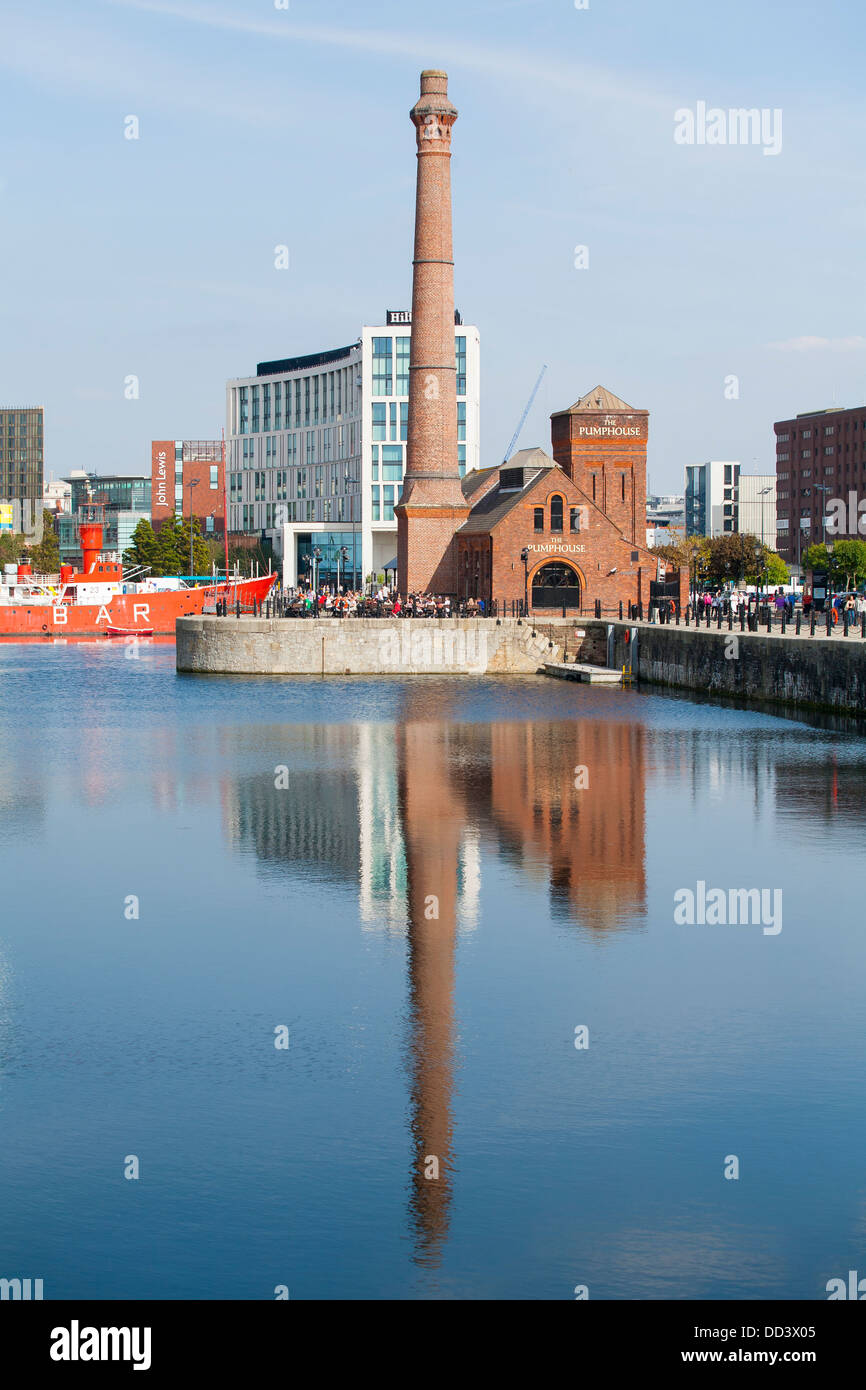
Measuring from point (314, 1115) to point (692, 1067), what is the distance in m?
3.82

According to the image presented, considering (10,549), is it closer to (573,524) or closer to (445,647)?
(573,524)

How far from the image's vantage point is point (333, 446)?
500 ft

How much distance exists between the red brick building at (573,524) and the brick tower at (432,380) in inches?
55.9

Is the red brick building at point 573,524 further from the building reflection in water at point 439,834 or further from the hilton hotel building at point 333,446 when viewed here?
the hilton hotel building at point 333,446

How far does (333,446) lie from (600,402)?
68883 millimetres

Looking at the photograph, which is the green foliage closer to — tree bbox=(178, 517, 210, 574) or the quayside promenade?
tree bbox=(178, 517, 210, 574)

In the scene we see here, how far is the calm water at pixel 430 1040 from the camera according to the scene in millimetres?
12492

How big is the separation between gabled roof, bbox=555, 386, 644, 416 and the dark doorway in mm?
9616

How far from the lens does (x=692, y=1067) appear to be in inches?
643

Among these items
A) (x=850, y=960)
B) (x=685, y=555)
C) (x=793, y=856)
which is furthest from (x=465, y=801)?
(x=685, y=555)

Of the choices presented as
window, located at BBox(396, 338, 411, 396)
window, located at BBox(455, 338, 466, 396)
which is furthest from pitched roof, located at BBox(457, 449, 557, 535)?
window, located at BBox(396, 338, 411, 396)

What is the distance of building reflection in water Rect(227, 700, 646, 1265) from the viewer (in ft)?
54.4

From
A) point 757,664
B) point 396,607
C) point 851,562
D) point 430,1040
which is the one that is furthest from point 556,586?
point 851,562
